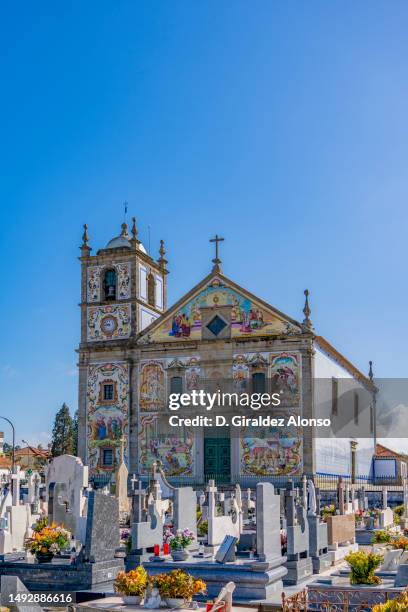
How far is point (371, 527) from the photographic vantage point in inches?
988

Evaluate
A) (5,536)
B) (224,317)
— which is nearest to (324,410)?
(224,317)

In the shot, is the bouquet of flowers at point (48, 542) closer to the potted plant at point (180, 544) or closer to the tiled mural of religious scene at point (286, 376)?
the potted plant at point (180, 544)

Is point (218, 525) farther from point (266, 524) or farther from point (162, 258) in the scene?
point (162, 258)

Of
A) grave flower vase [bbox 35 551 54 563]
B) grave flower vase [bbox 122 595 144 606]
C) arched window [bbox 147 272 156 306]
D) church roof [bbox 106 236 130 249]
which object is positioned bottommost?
grave flower vase [bbox 122 595 144 606]

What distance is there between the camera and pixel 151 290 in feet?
142

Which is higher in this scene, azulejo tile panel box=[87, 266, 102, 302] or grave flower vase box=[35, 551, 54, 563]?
azulejo tile panel box=[87, 266, 102, 302]

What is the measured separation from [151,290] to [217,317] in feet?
17.8

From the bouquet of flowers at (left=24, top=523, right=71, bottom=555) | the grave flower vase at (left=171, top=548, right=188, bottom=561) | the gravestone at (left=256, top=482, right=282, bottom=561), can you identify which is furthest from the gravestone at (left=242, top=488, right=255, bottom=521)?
the gravestone at (left=256, top=482, right=282, bottom=561)

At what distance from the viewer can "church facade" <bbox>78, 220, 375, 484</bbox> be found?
37.2 metres

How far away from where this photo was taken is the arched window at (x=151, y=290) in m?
42.9

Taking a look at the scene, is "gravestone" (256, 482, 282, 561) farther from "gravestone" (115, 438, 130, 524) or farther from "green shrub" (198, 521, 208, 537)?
"gravestone" (115, 438, 130, 524)

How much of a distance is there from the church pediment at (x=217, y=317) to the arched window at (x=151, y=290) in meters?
2.87

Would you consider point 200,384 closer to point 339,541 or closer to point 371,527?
point 371,527

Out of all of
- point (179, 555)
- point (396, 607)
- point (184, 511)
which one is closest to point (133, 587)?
point (179, 555)
